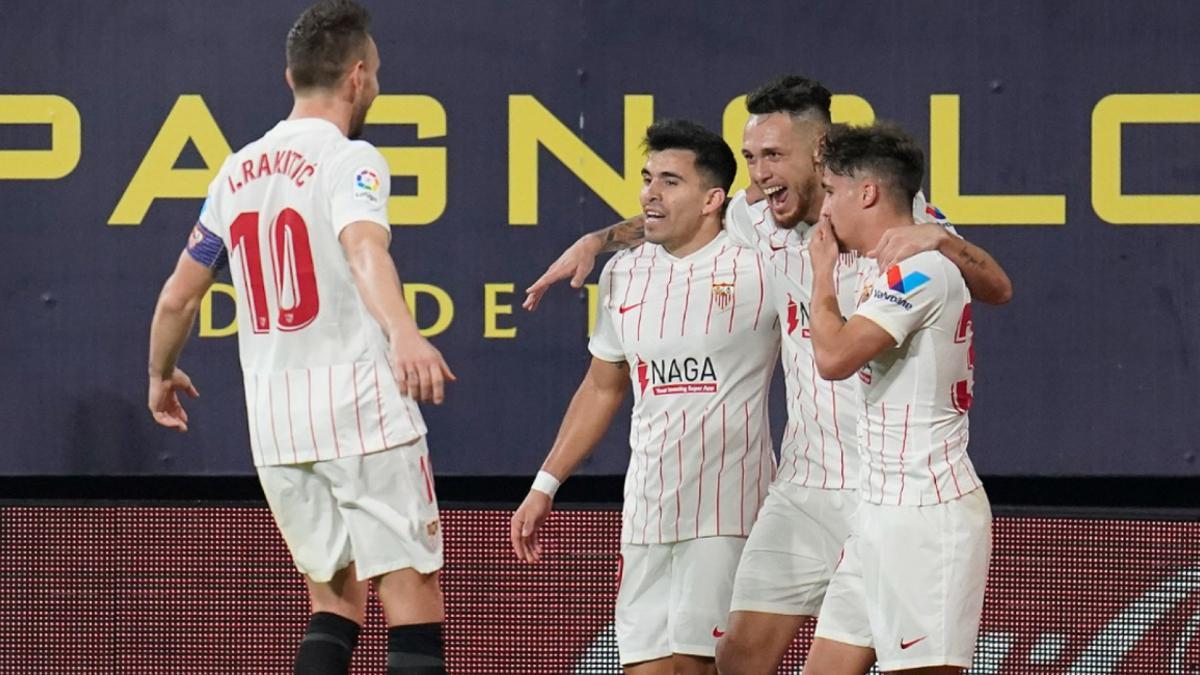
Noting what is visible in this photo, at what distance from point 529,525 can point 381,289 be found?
1261 mm

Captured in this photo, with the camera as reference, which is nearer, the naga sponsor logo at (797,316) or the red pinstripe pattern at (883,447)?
the red pinstripe pattern at (883,447)

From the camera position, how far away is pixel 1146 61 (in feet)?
20.0

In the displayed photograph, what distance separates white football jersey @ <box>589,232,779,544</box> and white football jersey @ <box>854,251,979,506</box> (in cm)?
61

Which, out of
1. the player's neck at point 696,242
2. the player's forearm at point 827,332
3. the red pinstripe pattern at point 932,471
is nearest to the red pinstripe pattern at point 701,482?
the player's neck at point 696,242

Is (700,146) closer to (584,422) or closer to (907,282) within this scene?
(584,422)

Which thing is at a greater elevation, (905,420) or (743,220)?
(743,220)

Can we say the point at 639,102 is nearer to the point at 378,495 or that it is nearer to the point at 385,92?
the point at 385,92

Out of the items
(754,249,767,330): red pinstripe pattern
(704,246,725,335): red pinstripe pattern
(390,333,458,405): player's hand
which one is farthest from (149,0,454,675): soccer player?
(754,249,767,330): red pinstripe pattern

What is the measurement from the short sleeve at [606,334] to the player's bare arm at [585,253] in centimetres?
6

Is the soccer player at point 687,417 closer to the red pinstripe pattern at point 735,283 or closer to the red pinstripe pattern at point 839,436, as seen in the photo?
the red pinstripe pattern at point 735,283

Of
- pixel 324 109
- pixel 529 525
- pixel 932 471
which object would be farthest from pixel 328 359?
pixel 932 471

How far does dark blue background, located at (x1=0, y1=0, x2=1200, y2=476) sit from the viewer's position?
6.12 m

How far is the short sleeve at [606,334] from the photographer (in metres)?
4.79

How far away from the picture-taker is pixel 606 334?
15.8 feet
